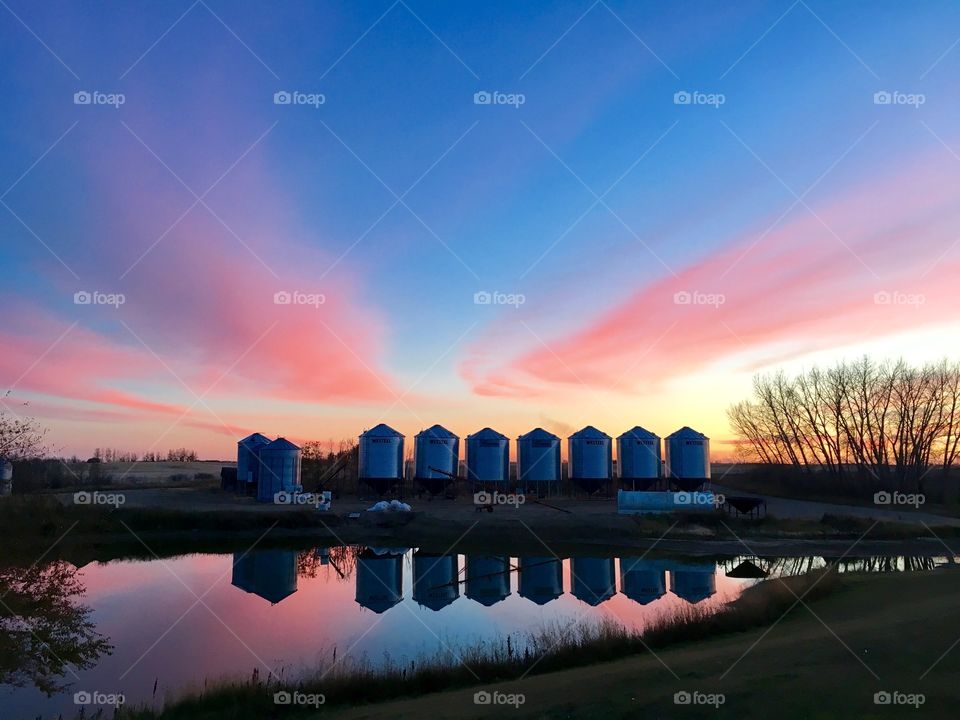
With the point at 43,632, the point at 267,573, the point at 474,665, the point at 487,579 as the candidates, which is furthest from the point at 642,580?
the point at 43,632

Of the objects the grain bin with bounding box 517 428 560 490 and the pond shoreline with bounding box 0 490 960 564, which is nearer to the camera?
the pond shoreline with bounding box 0 490 960 564

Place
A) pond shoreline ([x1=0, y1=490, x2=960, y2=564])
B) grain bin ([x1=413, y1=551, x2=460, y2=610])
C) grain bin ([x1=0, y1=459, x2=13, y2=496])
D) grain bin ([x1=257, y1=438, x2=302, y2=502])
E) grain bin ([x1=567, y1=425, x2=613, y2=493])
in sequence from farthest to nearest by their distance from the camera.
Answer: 1. grain bin ([x1=567, y1=425, x2=613, y2=493])
2. grain bin ([x1=257, y1=438, x2=302, y2=502])
3. grain bin ([x1=0, y1=459, x2=13, y2=496])
4. pond shoreline ([x1=0, y1=490, x2=960, y2=564])
5. grain bin ([x1=413, y1=551, x2=460, y2=610])

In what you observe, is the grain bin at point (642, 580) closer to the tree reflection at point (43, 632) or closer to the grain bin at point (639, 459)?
the tree reflection at point (43, 632)

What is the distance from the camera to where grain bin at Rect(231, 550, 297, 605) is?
26.4 m

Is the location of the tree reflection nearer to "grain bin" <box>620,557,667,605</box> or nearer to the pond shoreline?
the pond shoreline

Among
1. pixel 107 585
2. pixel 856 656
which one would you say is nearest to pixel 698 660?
pixel 856 656

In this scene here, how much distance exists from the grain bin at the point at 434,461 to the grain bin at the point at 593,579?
83.1ft

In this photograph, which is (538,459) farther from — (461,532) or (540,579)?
(540,579)

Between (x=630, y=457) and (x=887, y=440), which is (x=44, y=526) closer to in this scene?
(x=630, y=457)

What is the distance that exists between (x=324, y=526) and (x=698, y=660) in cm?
3425

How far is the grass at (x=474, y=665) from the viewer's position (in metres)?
12.9

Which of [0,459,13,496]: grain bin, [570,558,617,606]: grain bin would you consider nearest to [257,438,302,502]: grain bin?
[0,459,13,496]: grain bin

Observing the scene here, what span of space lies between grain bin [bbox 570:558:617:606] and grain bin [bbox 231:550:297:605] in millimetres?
12020

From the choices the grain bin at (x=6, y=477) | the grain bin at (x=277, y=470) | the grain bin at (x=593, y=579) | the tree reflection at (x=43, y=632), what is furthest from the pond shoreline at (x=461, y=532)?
the tree reflection at (x=43, y=632)
